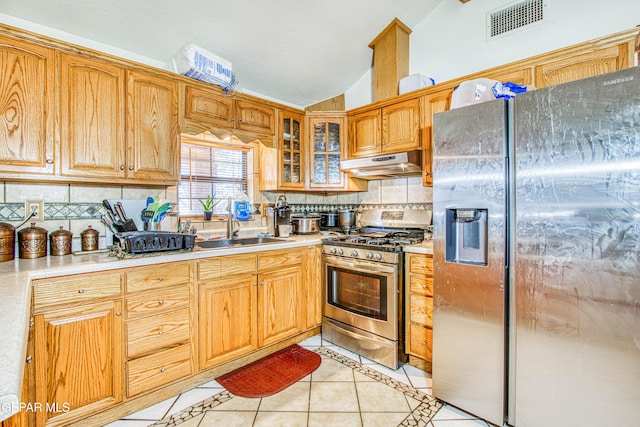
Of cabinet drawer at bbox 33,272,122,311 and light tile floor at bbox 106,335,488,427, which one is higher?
cabinet drawer at bbox 33,272,122,311

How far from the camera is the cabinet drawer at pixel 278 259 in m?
2.36

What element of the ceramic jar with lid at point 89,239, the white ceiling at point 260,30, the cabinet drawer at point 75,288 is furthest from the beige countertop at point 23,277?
the white ceiling at point 260,30

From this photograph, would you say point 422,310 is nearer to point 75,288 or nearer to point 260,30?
point 75,288

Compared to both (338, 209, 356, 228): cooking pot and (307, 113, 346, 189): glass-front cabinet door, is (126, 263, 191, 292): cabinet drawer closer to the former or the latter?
(307, 113, 346, 189): glass-front cabinet door

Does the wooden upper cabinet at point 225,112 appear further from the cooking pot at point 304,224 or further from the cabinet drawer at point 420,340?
the cabinet drawer at point 420,340

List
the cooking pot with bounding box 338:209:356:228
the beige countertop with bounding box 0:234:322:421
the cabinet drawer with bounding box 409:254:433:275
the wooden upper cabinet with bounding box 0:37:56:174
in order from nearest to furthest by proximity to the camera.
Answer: the beige countertop with bounding box 0:234:322:421 → the wooden upper cabinet with bounding box 0:37:56:174 → the cabinet drawer with bounding box 409:254:433:275 → the cooking pot with bounding box 338:209:356:228

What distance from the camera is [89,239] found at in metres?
2.07

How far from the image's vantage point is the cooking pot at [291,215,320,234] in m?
3.12

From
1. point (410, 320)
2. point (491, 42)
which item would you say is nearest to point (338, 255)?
point (410, 320)

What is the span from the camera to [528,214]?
154 centimetres

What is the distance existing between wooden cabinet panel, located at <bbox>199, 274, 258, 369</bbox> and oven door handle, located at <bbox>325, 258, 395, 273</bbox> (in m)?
0.71

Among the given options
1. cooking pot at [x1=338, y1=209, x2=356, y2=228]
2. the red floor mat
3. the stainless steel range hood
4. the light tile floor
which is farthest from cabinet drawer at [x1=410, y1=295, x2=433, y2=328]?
cooking pot at [x1=338, y1=209, x2=356, y2=228]

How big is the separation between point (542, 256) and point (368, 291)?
1221mm

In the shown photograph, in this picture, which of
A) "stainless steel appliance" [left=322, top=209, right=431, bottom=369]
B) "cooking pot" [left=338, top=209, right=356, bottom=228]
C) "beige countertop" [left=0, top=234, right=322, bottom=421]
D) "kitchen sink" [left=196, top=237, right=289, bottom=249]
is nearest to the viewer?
Answer: "beige countertop" [left=0, top=234, right=322, bottom=421]
